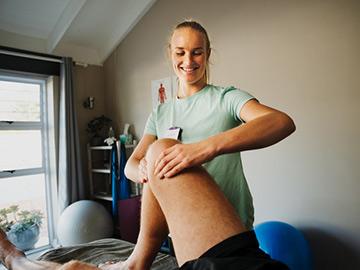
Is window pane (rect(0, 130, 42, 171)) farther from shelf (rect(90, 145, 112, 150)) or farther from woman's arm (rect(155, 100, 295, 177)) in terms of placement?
woman's arm (rect(155, 100, 295, 177))

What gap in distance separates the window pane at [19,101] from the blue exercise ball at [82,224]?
1117mm

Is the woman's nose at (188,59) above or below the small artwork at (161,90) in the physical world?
below

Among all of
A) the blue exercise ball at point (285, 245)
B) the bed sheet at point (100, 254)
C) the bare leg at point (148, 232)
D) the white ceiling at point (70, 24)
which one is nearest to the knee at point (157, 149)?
the bare leg at point (148, 232)

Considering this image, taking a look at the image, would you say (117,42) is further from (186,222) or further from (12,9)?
(186,222)

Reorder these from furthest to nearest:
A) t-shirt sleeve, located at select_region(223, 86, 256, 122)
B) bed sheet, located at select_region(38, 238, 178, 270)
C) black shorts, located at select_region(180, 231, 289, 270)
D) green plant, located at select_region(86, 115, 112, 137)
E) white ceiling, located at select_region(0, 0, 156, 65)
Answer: green plant, located at select_region(86, 115, 112, 137) < white ceiling, located at select_region(0, 0, 156, 65) < bed sheet, located at select_region(38, 238, 178, 270) < t-shirt sleeve, located at select_region(223, 86, 256, 122) < black shorts, located at select_region(180, 231, 289, 270)

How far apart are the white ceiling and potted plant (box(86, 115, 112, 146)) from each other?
0.73 metres

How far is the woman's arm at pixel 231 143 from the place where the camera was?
0.72 metres

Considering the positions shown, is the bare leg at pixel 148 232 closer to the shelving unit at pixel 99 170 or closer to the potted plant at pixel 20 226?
the shelving unit at pixel 99 170

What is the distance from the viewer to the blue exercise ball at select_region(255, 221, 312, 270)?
1731 millimetres

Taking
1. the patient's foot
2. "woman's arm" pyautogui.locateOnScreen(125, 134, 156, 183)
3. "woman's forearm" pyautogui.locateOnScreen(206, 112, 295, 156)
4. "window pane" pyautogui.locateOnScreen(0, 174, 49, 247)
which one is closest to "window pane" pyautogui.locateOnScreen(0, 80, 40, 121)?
"window pane" pyautogui.locateOnScreen(0, 174, 49, 247)

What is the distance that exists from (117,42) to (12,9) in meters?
1.13

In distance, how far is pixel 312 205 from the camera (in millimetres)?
2119

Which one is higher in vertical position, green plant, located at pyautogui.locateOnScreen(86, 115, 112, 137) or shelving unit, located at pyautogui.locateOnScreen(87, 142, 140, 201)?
green plant, located at pyautogui.locateOnScreen(86, 115, 112, 137)

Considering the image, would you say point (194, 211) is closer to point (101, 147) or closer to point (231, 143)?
point (231, 143)
